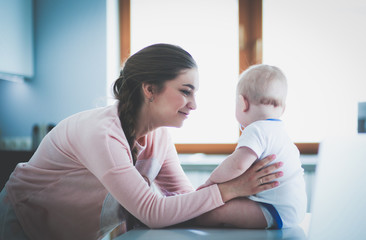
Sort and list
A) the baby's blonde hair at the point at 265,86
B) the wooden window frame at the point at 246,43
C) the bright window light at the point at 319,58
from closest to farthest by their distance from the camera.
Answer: the baby's blonde hair at the point at 265,86
the bright window light at the point at 319,58
the wooden window frame at the point at 246,43

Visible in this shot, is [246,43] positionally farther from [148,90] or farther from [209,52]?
[148,90]

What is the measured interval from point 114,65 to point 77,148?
73.9 inches

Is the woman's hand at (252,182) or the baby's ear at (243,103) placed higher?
the baby's ear at (243,103)

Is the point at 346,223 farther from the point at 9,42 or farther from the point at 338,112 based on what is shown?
the point at 9,42

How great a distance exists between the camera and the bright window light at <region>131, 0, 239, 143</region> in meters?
2.52

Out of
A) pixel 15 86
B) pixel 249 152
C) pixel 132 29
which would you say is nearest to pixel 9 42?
pixel 15 86

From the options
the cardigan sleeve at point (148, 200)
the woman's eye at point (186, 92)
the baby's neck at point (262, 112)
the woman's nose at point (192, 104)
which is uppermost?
the woman's eye at point (186, 92)

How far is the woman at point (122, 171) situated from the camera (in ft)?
2.56

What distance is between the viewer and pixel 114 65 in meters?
2.65

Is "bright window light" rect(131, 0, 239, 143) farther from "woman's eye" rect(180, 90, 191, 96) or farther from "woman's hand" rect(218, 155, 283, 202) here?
"woman's hand" rect(218, 155, 283, 202)

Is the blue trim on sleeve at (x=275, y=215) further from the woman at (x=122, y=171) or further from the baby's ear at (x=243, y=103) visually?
the baby's ear at (x=243, y=103)

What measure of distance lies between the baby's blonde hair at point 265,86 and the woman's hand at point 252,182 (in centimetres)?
25

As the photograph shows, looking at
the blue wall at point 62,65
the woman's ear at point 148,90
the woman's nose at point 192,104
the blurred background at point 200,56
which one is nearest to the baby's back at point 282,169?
the woman's nose at point 192,104

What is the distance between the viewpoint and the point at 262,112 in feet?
3.26
